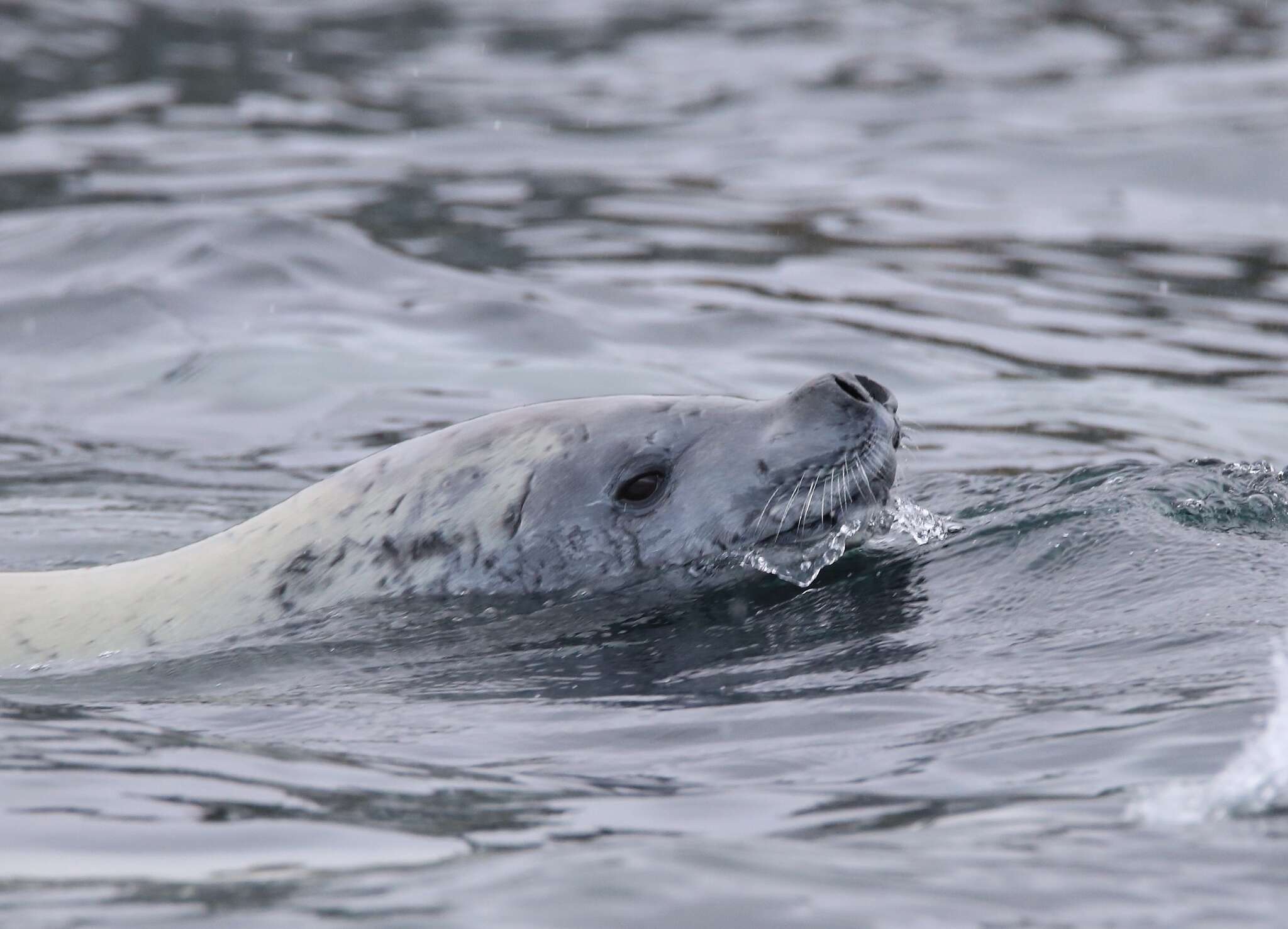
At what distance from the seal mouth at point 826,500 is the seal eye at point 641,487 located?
0.28m

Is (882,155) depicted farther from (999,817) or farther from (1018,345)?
(999,817)

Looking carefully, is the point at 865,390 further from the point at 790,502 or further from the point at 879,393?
the point at 790,502

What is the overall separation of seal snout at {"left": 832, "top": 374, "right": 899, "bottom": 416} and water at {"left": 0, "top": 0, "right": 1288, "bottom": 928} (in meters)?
0.52

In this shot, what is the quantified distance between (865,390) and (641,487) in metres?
0.65

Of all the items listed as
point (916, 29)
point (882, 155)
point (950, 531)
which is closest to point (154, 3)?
point (916, 29)

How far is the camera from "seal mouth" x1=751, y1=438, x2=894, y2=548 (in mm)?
5422

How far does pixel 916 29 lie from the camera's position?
20.2 m

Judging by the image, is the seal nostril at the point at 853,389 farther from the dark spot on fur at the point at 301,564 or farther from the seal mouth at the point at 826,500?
the dark spot on fur at the point at 301,564

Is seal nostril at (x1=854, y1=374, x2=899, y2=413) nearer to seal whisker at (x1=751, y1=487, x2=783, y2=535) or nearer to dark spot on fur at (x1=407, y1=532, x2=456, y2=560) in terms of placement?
seal whisker at (x1=751, y1=487, x2=783, y2=535)

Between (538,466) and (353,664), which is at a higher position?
(538,466)

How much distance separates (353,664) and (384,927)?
2187 millimetres

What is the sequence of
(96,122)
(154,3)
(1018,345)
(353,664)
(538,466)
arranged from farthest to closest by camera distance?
1. (154,3)
2. (96,122)
3. (1018,345)
4. (538,466)
5. (353,664)

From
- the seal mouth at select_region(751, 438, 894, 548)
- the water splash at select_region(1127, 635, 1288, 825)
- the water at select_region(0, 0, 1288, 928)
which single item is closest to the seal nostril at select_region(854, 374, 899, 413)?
the seal mouth at select_region(751, 438, 894, 548)

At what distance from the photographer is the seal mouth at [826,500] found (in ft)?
17.8
